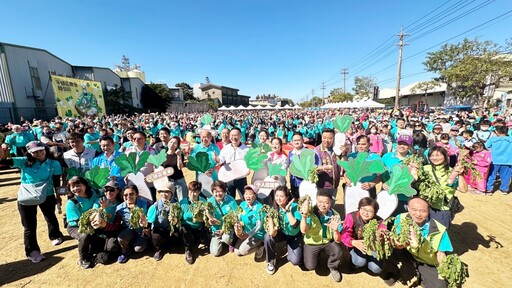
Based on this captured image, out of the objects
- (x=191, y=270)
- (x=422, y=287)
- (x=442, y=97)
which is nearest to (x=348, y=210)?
(x=422, y=287)

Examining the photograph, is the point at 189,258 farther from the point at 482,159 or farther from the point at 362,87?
the point at 362,87

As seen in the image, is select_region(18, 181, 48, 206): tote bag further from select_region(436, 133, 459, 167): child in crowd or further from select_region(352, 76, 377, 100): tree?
select_region(352, 76, 377, 100): tree

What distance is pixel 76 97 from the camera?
1945 centimetres

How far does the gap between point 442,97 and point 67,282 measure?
1959 inches

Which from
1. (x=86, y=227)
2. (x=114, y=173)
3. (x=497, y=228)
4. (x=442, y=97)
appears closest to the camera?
(x=86, y=227)

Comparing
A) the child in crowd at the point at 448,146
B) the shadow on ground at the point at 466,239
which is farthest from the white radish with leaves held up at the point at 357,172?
the child in crowd at the point at 448,146

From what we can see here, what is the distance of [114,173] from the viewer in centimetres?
358

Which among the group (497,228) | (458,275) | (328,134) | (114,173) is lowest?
(497,228)

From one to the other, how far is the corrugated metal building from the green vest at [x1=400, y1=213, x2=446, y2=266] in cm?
2147

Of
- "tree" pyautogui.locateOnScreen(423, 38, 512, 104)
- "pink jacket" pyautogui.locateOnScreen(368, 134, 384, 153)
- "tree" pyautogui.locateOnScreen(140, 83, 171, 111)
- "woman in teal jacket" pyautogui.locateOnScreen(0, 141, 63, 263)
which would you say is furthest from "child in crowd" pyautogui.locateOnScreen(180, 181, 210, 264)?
"tree" pyautogui.locateOnScreen(140, 83, 171, 111)

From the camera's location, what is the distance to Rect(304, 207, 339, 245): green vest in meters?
2.82

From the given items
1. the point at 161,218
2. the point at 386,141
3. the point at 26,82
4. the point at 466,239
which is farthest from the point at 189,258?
the point at 26,82

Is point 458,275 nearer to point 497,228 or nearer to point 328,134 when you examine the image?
point 328,134

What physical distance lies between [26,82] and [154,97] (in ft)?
73.5
